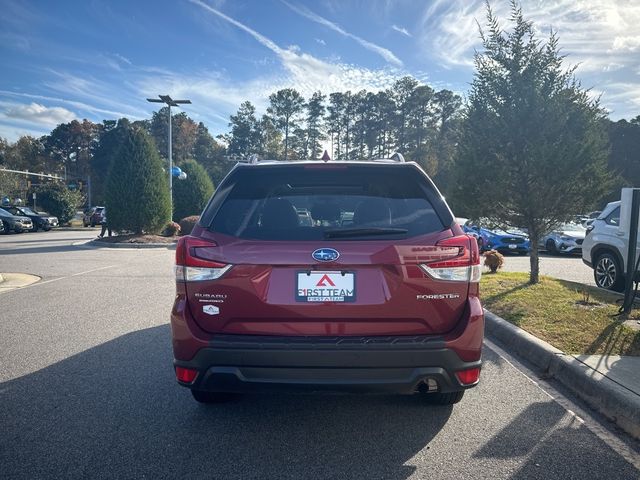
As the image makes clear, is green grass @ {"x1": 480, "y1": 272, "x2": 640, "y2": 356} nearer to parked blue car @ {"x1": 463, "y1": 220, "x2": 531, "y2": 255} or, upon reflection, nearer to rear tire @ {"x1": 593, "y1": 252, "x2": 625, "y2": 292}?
rear tire @ {"x1": 593, "y1": 252, "x2": 625, "y2": 292}

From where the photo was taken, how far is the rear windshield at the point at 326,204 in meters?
2.87

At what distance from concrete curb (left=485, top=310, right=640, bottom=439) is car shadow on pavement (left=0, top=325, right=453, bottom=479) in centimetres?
121

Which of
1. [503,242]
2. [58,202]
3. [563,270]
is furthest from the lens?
[58,202]

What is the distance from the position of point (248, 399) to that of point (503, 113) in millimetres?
6760

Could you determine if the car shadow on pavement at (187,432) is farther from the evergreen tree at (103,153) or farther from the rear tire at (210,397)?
the evergreen tree at (103,153)

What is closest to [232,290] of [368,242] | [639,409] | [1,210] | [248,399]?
[368,242]

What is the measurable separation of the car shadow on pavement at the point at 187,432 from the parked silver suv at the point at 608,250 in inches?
275

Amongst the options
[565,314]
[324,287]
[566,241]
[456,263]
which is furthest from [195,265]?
[566,241]

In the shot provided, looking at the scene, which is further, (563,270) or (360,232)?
(563,270)

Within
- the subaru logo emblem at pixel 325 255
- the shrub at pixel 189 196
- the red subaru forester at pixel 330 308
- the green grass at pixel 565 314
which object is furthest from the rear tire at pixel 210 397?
Result: the shrub at pixel 189 196

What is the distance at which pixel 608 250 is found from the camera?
9.07 metres

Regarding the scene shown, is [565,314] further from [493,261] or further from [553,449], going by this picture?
[493,261]

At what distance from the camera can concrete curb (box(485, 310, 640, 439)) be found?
3.36 m

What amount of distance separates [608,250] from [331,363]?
8.46 meters
